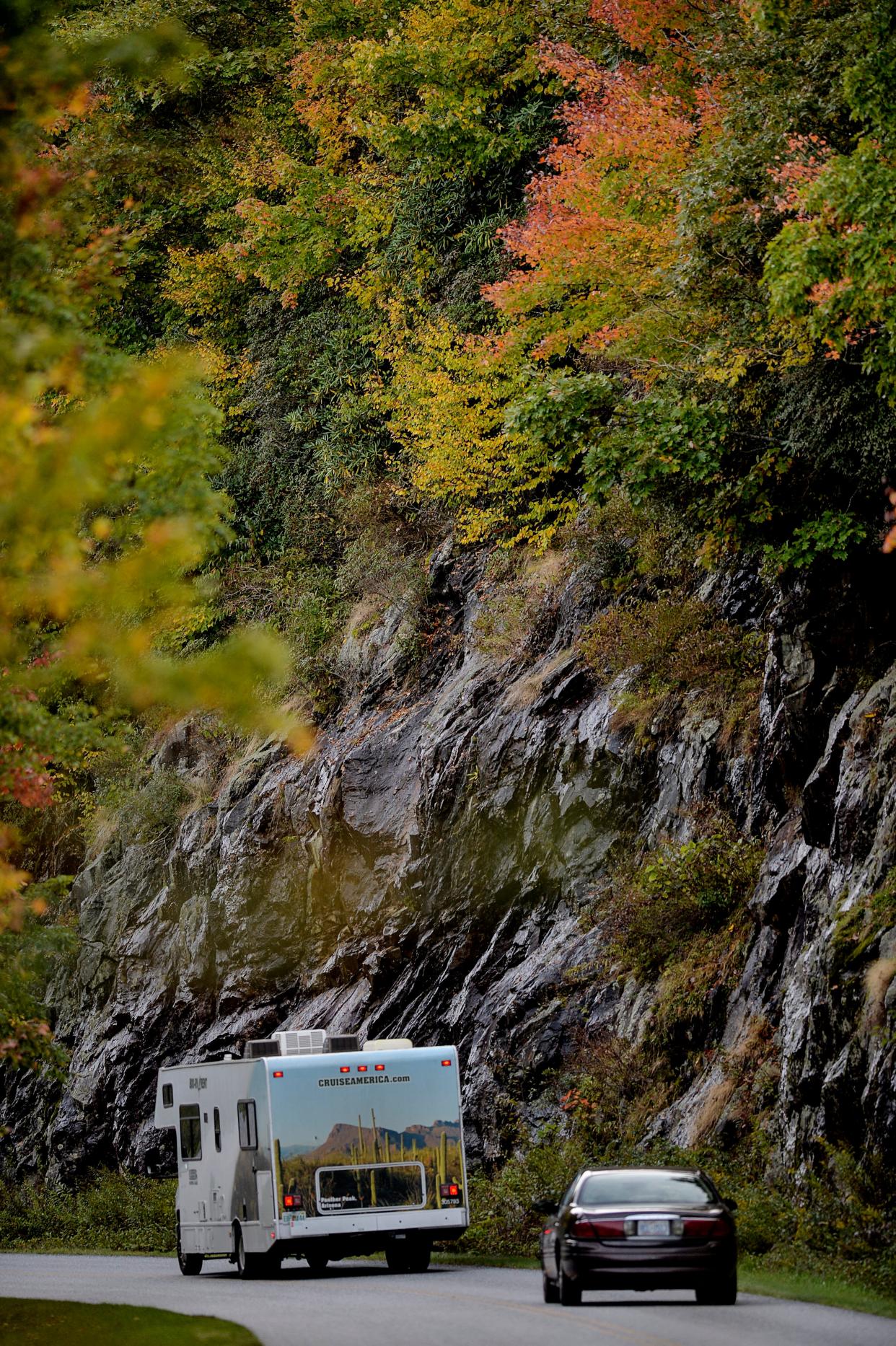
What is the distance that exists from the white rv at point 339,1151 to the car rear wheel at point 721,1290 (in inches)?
222

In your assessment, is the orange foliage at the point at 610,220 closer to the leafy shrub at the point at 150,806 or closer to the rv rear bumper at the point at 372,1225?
the rv rear bumper at the point at 372,1225

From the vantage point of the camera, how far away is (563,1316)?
14.2 m

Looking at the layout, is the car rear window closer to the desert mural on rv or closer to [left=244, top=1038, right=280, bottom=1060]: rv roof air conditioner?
the desert mural on rv

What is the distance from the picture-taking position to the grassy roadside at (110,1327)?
14.3 m

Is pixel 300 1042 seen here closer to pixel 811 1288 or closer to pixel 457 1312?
pixel 457 1312

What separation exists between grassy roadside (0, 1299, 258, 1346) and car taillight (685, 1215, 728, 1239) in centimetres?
383

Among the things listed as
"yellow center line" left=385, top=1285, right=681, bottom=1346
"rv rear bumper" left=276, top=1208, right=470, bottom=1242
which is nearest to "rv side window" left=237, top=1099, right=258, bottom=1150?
"rv rear bumper" left=276, top=1208, right=470, bottom=1242

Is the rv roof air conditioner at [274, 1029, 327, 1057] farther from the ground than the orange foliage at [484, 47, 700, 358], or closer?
closer

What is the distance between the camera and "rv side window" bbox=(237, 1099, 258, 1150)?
65.8 ft

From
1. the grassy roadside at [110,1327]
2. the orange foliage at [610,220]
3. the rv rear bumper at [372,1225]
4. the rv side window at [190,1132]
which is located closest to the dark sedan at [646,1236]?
the grassy roadside at [110,1327]

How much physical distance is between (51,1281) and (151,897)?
56.7 feet

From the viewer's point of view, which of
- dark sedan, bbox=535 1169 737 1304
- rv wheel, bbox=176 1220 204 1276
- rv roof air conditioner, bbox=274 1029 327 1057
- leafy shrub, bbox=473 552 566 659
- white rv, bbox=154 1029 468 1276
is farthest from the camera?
leafy shrub, bbox=473 552 566 659

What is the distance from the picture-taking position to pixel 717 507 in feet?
73.4

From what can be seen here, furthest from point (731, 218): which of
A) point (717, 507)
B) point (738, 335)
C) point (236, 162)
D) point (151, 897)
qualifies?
point (236, 162)
